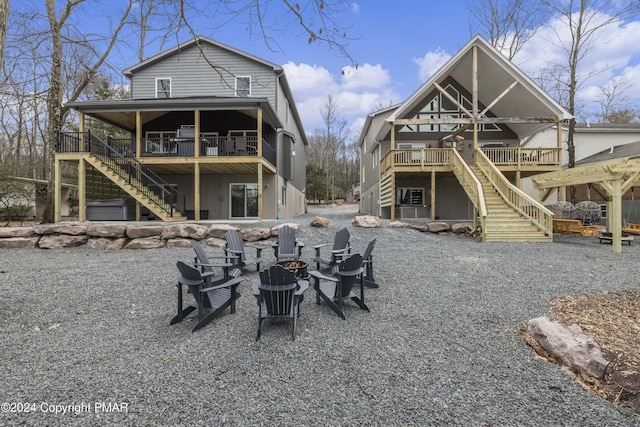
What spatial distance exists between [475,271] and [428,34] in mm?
5282

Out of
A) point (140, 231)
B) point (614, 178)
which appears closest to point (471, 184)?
point (614, 178)

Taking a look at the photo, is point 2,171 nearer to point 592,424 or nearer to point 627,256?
point 592,424

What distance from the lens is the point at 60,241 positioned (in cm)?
912

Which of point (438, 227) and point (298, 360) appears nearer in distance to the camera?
point (298, 360)

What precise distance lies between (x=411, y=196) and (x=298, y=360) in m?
15.4

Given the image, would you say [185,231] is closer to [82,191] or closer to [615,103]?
[82,191]

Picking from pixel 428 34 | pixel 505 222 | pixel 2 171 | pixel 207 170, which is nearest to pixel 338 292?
pixel 428 34

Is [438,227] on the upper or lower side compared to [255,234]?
upper

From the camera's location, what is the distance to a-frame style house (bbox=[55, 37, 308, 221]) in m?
11.6

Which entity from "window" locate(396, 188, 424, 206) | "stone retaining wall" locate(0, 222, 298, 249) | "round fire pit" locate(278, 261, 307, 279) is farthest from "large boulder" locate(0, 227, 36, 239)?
"window" locate(396, 188, 424, 206)

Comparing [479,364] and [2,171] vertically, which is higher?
[2,171]

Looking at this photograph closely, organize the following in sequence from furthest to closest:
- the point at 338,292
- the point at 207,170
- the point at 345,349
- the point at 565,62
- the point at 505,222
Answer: the point at 565,62
the point at 207,170
the point at 505,222
the point at 338,292
the point at 345,349

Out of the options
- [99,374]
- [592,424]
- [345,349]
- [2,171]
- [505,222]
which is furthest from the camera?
[2,171]

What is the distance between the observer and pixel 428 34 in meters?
6.43
